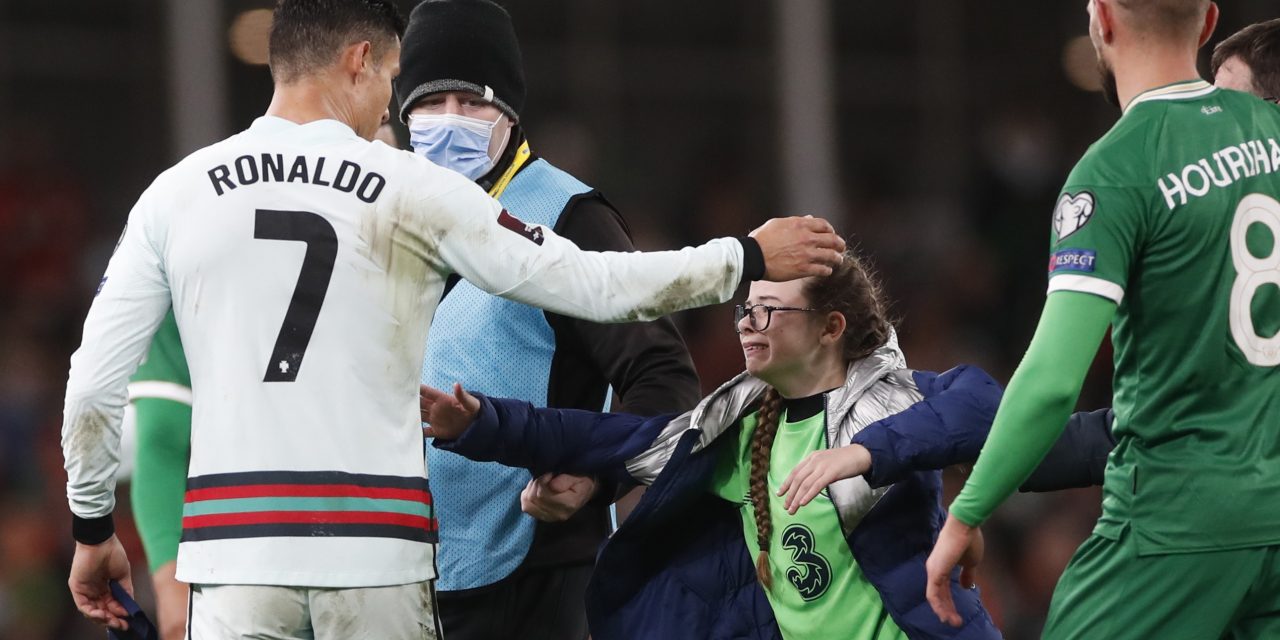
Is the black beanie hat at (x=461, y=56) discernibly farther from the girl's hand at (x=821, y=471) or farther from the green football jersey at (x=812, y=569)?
the girl's hand at (x=821, y=471)

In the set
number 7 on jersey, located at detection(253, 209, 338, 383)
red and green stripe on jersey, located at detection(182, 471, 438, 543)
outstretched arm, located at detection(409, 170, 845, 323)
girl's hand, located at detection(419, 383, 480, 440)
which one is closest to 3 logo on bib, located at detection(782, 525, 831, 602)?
outstretched arm, located at detection(409, 170, 845, 323)

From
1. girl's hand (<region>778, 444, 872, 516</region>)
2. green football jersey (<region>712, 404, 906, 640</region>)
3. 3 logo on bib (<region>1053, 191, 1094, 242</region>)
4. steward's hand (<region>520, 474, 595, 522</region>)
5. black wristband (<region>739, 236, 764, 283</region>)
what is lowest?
green football jersey (<region>712, 404, 906, 640</region>)

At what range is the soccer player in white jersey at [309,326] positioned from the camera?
312 centimetres

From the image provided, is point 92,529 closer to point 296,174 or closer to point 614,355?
point 296,174

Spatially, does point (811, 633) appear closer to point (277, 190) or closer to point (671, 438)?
point (671, 438)

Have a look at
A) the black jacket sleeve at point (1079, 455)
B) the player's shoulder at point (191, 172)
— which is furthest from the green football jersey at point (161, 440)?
the black jacket sleeve at point (1079, 455)

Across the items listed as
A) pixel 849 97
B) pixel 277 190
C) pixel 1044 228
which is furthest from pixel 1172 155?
pixel 849 97

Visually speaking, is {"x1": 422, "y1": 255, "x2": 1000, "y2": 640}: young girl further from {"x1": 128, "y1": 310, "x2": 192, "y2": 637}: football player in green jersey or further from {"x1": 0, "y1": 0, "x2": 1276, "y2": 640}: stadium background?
{"x1": 0, "y1": 0, "x2": 1276, "y2": 640}: stadium background

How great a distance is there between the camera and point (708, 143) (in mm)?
12359

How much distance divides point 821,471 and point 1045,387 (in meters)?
0.59

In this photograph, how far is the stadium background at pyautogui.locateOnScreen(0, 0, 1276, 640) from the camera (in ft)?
31.8

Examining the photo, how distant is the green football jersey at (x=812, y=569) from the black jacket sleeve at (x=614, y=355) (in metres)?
0.28

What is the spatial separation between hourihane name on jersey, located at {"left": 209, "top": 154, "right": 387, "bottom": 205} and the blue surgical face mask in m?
0.94

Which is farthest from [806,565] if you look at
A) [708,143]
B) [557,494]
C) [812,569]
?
[708,143]
